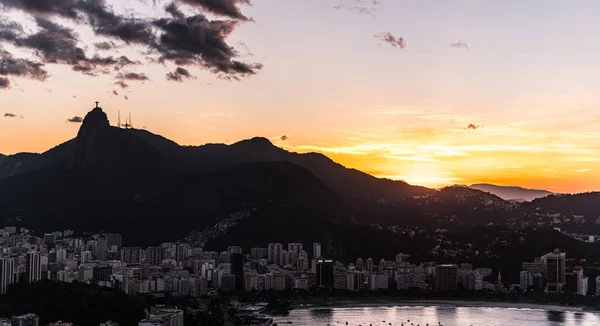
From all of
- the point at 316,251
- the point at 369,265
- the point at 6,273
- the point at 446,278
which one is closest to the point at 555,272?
the point at 446,278

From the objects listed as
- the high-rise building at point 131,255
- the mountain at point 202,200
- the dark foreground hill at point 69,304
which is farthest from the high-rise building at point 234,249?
the dark foreground hill at point 69,304

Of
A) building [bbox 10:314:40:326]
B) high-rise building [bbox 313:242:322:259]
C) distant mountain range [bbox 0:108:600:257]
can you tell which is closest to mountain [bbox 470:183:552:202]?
distant mountain range [bbox 0:108:600:257]

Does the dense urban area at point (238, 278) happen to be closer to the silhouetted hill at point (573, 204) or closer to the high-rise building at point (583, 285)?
the high-rise building at point (583, 285)

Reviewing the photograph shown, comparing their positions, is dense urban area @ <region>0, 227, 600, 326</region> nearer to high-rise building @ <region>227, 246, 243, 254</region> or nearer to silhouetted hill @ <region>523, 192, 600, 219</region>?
high-rise building @ <region>227, 246, 243, 254</region>

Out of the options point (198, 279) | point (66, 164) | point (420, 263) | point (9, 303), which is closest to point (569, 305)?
point (420, 263)

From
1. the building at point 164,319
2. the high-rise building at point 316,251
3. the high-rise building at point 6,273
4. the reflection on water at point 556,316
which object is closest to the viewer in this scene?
the building at point 164,319

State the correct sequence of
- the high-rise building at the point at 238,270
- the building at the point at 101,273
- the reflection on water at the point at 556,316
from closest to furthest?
the reflection on water at the point at 556,316 < the building at the point at 101,273 < the high-rise building at the point at 238,270

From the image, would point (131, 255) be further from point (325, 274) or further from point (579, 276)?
point (579, 276)

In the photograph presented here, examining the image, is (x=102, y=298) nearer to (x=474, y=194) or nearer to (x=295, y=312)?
(x=295, y=312)
